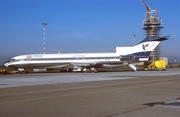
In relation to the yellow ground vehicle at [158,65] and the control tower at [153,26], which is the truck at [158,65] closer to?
the yellow ground vehicle at [158,65]

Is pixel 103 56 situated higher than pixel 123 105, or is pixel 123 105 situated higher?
pixel 103 56

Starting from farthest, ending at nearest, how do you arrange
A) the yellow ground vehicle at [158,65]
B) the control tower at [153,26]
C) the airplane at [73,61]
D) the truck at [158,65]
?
the control tower at [153,26]
the yellow ground vehicle at [158,65]
the truck at [158,65]
the airplane at [73,61]

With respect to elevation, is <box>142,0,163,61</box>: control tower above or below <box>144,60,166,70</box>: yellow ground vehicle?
above

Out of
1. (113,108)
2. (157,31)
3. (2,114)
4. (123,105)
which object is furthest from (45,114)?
(157,31)

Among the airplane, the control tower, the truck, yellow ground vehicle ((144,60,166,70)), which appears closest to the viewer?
the airplane

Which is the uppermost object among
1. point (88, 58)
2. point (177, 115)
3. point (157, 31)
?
point (157, 31)

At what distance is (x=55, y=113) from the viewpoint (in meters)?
10.7

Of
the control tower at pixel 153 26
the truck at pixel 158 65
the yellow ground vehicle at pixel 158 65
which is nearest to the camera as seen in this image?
the truck at pixel 158 65

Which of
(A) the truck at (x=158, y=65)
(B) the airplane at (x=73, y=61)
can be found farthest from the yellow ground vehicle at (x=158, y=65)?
(B) the airplane at (x=73, y=61)

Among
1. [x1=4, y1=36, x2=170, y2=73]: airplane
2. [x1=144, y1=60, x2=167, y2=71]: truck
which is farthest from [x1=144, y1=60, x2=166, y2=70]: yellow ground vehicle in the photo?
[x1=4, y1=36, x2=170, y2=73]: airplane

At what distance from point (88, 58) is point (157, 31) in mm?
46199

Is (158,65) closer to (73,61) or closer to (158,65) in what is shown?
(158,65)

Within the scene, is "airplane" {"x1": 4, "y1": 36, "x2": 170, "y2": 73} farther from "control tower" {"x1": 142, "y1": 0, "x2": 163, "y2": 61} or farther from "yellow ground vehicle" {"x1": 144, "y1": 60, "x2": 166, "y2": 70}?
"control tower" {"x1": 142, "y1": 0, "x2": 163, "y2": 61}

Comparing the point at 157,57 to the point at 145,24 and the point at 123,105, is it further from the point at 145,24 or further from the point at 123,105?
the point at 123,105
